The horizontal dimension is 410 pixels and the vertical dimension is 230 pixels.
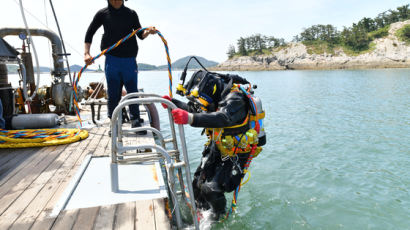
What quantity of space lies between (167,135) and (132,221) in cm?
810

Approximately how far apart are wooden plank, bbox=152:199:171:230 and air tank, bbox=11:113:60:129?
4.62 m

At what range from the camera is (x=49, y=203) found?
274 cm

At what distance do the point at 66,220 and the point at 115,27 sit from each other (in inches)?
136

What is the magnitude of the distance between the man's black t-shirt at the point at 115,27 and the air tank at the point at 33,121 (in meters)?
2.46

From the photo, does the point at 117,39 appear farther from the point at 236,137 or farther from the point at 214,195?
the point at 214,195

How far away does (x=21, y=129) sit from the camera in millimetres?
5629

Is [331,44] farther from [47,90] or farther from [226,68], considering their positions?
[47,90]

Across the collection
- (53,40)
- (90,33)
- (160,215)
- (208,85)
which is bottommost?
(160,215)

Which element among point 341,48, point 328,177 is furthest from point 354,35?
point 328,177

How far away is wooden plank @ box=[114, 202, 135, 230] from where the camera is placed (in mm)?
2338

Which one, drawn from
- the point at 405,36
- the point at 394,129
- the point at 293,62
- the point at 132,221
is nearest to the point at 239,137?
the point at 132,221

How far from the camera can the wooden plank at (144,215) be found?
2.36 meters

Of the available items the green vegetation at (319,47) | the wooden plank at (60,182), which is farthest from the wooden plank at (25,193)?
the green vegetation at (319,47)

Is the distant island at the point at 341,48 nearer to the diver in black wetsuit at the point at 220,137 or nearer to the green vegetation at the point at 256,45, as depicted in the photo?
the green vegetation at the point at 256,45
